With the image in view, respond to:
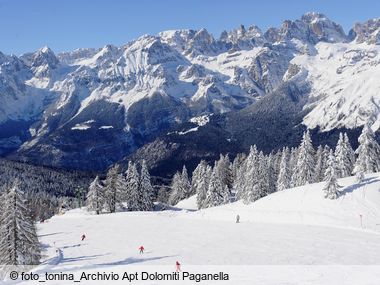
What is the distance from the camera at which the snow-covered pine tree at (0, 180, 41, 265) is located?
54.4m

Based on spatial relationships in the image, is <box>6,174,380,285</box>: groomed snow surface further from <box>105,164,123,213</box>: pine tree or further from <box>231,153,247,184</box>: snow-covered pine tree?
<box>231,153,247,184</box>: snow-covered pine tree

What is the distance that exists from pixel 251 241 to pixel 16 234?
26.6 m

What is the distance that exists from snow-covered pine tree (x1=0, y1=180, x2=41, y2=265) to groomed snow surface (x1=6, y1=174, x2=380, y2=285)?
2672mm

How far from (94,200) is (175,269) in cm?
7747

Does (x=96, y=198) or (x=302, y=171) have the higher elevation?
(x=302, y=171)

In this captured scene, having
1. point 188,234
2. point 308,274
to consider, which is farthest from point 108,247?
point 308,274

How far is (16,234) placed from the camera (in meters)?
55.0

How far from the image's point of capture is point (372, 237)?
58594 mm

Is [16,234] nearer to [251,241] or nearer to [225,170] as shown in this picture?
[251,241]

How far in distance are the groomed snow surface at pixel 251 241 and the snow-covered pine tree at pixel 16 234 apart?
267cm

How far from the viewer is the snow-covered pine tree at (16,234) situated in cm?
5441

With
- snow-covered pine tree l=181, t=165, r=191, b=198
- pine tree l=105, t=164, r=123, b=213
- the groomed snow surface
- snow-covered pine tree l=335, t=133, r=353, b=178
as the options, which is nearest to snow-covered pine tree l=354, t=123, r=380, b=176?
snow-covered pine tree l=335, t=133, r=353, b=178

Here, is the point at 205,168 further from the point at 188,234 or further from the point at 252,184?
the point at 188,234

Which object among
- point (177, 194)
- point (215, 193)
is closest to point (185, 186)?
point (177, 194)
